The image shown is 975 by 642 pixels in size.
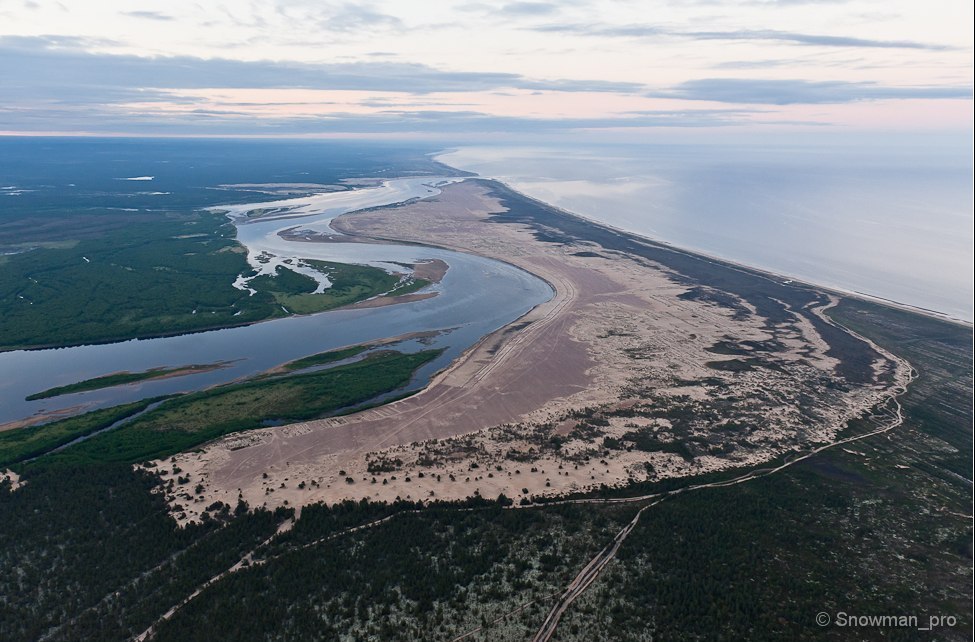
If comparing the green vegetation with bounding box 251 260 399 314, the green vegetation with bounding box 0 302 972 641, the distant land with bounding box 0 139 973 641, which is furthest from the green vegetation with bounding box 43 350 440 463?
the green vegetation with bounding box 251 260 399 314

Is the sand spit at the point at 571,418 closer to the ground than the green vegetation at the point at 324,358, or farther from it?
farther from it

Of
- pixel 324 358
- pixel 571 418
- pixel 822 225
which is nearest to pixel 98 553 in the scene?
pixel 324 358

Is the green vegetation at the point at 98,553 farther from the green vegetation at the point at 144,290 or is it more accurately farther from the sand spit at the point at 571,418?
the green vegetation at the point at 144,290

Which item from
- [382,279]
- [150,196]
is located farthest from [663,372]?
[150,196]

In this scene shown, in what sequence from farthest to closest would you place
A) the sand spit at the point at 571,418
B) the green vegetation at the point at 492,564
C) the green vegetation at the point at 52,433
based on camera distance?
the green vegetation at the point at 52,433, the sand spit at the point at 571,418, the green vegetation at the point at 492,564

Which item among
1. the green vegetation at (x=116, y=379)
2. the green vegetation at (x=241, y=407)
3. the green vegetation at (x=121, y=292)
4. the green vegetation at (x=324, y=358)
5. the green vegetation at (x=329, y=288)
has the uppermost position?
the green vegetation at (x=241, y=407)

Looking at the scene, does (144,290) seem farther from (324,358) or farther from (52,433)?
(52,433)

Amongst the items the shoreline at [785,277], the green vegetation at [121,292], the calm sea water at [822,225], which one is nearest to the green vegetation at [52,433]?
the green vegetation at [121,292]
